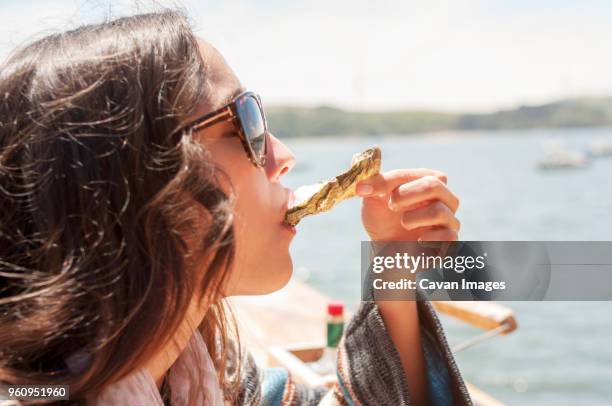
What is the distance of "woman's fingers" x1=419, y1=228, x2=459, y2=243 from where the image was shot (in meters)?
1.55

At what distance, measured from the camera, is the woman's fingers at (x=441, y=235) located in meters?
1.55

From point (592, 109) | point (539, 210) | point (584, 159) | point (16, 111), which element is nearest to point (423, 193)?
point (16, 111)

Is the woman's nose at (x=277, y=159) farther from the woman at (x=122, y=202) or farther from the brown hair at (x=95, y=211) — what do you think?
the brown hair at (x=95, y=211)

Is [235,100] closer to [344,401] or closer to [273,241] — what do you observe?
[273,241]

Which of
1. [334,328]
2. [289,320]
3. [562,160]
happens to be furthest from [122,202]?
[562,160]

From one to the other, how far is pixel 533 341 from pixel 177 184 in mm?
11730

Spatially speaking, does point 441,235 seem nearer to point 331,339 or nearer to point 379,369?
point 379,369

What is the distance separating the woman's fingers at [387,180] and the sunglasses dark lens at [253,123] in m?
0.30

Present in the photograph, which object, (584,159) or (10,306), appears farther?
(584,159)

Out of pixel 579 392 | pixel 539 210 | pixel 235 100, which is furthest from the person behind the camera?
pixel 539 210

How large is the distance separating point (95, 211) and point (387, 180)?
2.38ft

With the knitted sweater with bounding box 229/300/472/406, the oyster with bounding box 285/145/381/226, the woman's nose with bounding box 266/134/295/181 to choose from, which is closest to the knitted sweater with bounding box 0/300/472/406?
the knitted sweater with bounding box 229/300/472/406

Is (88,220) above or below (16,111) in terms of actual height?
below

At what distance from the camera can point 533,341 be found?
1175 cm
